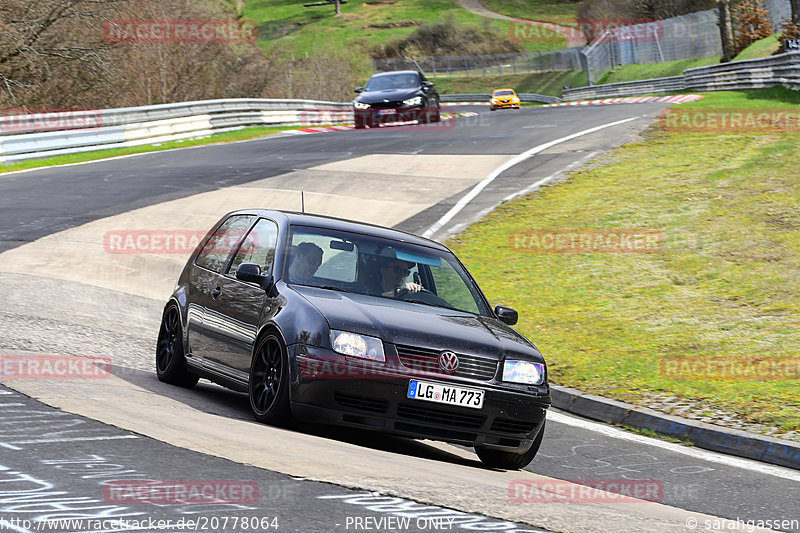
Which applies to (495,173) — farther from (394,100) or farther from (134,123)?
(134,123)

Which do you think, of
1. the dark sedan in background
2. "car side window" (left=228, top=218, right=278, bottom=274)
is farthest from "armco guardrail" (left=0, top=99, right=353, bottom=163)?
"car side window" (left=228, top=218, right=278, bottom=274)

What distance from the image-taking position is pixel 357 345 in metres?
6.79

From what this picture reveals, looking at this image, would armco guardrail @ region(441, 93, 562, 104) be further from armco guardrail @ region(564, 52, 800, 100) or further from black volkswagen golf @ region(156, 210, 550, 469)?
black volkswagen golf @ region(156, 210, 550, 469)

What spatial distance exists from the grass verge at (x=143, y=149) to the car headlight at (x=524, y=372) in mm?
19439

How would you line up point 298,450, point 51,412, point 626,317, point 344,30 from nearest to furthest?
point 298,450, point 51,412, point 626,317, point 344,30

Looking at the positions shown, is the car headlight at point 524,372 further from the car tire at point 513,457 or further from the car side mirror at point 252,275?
the car side mirror at point 252,275

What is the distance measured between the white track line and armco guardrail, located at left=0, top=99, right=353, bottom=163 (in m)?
11.1

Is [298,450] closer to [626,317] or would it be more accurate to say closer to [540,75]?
[626,317]

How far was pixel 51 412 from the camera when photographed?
259 inches

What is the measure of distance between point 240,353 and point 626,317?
234 inches

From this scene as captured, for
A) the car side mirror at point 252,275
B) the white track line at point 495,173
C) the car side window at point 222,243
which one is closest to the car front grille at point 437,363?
the car side mirror at point 252,275

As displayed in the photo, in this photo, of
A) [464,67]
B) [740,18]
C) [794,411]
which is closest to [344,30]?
[464,67]

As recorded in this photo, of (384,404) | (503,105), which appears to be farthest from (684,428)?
(503,105)

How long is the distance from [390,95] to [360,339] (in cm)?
2718
